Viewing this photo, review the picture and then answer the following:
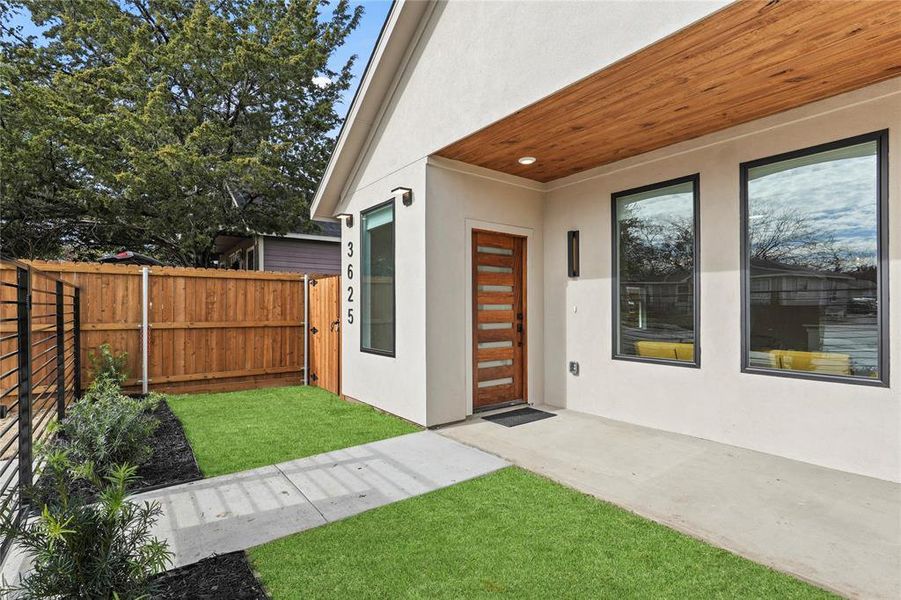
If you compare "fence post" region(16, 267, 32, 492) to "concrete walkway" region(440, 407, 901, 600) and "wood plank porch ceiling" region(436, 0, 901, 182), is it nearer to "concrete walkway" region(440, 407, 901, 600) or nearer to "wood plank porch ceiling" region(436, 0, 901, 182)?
"concrete walkway" region(440, 407, 901, 600)

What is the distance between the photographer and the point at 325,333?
7.48 metres

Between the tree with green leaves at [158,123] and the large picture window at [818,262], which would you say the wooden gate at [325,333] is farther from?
the tree with green leaves at [158,123]

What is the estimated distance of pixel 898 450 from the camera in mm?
3482

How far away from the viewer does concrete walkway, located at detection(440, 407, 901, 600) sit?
248cm

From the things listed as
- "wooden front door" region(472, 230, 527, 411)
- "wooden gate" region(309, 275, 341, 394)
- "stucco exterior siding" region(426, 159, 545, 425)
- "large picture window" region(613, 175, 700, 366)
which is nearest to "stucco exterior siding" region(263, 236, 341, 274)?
"wooden gate" region(309, 275, 341, 394)

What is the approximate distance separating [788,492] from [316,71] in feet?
52.4

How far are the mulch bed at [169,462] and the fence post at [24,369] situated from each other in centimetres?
78

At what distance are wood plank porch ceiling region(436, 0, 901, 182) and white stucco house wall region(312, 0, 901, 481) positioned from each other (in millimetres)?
22

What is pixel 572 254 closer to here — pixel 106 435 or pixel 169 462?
pixel 169 462

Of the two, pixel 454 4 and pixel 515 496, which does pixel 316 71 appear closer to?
pixel 454 4

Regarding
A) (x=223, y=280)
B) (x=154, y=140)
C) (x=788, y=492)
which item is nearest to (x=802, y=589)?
(x=788, y=492)

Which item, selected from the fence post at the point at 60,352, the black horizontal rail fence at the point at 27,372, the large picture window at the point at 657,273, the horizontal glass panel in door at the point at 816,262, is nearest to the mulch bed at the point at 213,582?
the black horizontal rail fence at the point at 27,372

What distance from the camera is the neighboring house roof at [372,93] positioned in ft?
16.3

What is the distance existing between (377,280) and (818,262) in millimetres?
4757
